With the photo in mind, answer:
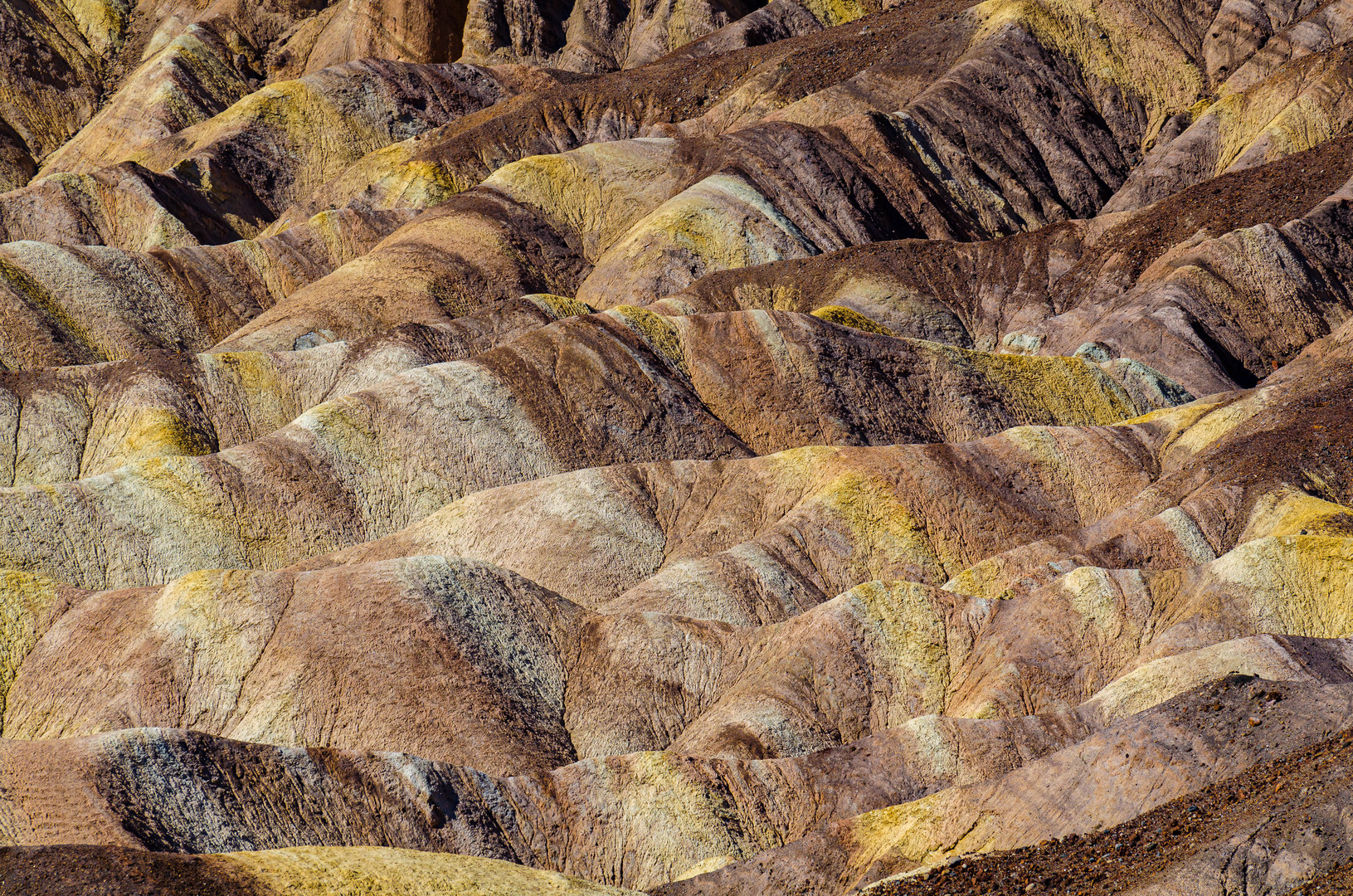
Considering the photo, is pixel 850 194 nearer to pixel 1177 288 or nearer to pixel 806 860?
pixel 1177 288

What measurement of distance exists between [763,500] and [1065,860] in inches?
696

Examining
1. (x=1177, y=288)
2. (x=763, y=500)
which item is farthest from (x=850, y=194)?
(x=763, y=500)

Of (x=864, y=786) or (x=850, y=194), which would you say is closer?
(x=864, y=786)

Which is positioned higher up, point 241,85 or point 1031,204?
point 241,85

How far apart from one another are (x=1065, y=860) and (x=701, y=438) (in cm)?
2245

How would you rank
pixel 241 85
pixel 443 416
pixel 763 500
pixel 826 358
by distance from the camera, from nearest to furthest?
pixel 763 500 → pixel 443 416 → pixel 826 358 → pixel 241 85

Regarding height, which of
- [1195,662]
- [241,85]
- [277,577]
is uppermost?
[241,85]

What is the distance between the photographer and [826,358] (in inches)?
1554

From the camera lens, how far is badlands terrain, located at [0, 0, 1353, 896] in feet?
65.2

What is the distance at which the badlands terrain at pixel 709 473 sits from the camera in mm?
19859

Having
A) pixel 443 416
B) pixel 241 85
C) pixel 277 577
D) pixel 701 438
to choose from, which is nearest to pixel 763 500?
pixel 701 438

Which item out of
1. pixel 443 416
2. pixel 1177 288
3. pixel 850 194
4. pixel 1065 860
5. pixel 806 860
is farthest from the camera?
pixel 850 194

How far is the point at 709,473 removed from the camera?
1369 inches

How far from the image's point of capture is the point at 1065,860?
16.6 m
